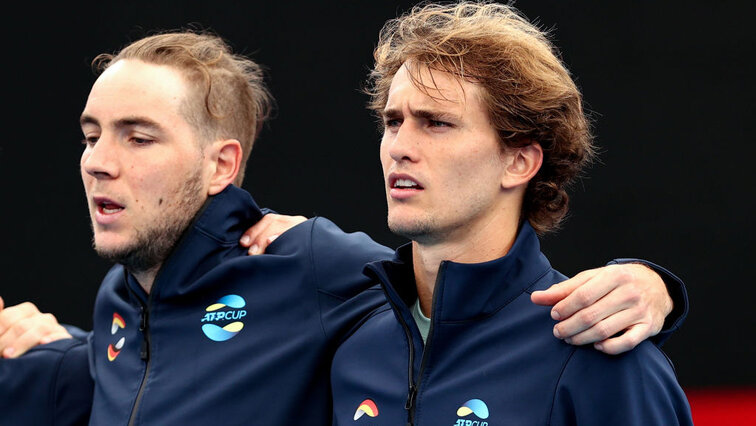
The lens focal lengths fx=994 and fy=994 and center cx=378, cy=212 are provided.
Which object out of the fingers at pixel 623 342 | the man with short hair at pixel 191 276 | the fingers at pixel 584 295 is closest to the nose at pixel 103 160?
the man with short hair at pixel 191 276

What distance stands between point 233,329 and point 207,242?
0.28 meters

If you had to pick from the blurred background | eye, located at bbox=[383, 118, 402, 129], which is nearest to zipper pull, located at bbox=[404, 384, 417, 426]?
eye, located at bbox=[383, 118, 402, 129]

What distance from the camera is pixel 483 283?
7.33ft

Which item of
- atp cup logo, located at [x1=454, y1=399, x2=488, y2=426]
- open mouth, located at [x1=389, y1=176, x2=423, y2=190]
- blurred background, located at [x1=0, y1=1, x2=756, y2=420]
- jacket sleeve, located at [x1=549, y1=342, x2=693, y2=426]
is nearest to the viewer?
jacket sleeve, located at [x1=549, y1=342, x2=693, y2=426]

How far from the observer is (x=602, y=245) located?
15.4 ft

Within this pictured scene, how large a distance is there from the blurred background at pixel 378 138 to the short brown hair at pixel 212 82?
164 centimetres

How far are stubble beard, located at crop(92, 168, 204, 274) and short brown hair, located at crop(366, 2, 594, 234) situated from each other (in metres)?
0.70

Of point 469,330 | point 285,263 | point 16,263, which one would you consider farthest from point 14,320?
point 16,263

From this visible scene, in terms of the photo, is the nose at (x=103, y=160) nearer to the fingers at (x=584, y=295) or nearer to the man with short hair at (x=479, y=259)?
the man with short hair at (x=479, y=259)

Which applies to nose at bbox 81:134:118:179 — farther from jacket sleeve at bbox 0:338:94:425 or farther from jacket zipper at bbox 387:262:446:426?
jacket zipper at bbox 387:262:446:426

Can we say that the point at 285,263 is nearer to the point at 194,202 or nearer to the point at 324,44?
the point at 194,202

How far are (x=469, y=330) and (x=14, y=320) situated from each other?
1.59m

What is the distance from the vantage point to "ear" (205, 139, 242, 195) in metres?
2.94

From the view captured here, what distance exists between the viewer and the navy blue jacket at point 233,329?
260cm
